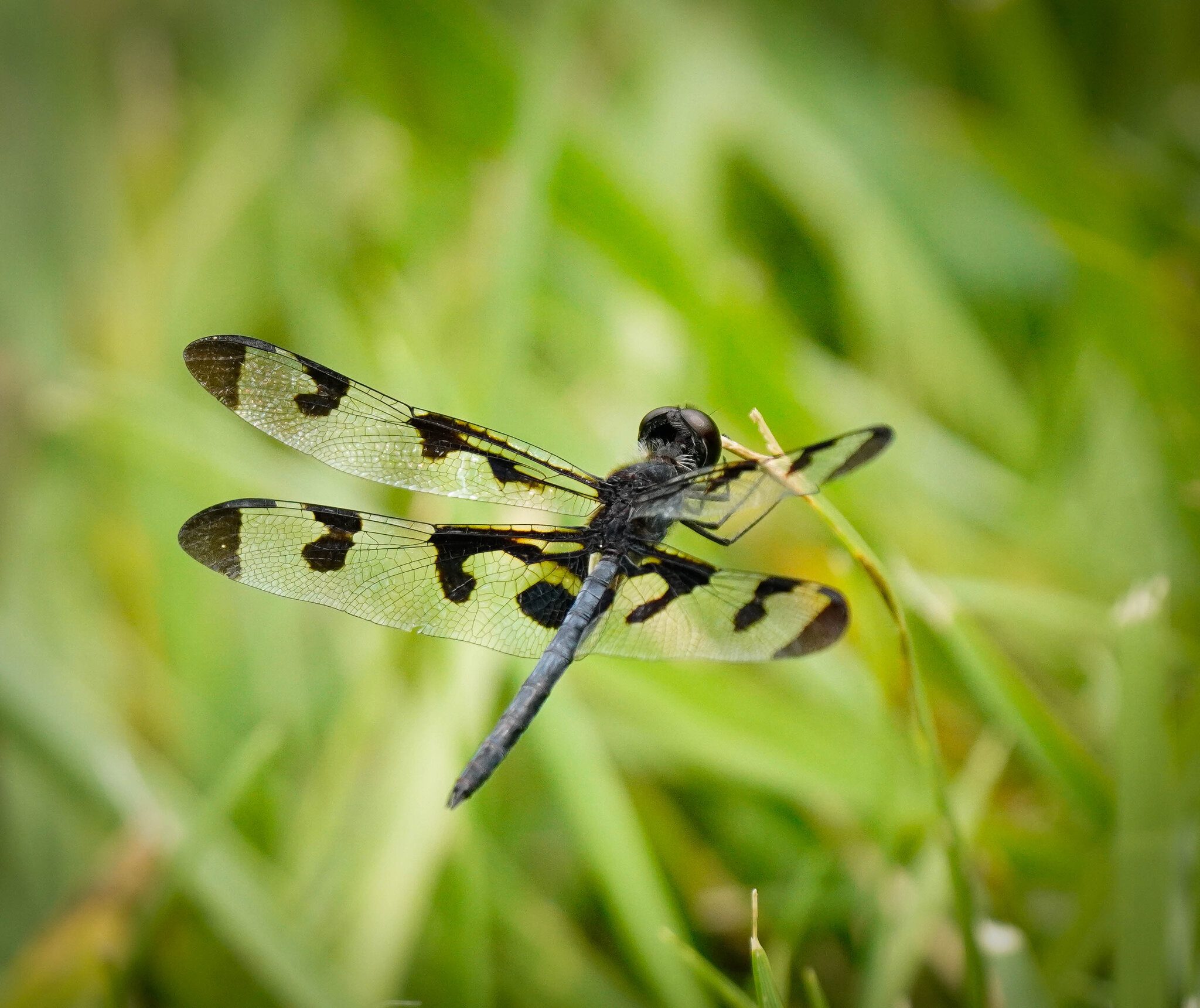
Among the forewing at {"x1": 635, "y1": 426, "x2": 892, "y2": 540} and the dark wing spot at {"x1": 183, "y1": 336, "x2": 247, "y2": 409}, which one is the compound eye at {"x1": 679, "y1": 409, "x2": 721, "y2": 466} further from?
the dark wing spot at {"x1": 183, "y1": 336, "x2": 247, "y2": 409}

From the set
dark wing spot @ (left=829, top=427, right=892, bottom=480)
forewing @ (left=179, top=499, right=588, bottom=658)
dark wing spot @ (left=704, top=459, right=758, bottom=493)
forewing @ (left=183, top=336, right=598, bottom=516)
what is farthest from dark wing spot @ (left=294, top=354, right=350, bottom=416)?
dark wing spot @ (left=829, top=427, right=892, bottom=480)

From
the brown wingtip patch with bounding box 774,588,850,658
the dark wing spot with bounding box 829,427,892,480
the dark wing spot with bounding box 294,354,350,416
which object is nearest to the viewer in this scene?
the dark wing spot with bounding box 829,427,892,480

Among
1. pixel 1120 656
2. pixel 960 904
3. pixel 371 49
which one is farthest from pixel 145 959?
pixel 371 49

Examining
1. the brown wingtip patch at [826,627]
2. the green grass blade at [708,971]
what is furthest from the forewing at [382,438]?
the green grass blade at [708,971]

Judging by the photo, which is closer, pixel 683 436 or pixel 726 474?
pixel 726 474

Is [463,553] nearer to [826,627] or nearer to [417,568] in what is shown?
[417,568]

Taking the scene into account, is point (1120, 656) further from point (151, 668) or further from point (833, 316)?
point (151, 668)

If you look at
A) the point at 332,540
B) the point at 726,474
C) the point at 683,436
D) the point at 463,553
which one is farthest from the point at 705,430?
the point at 332,540
